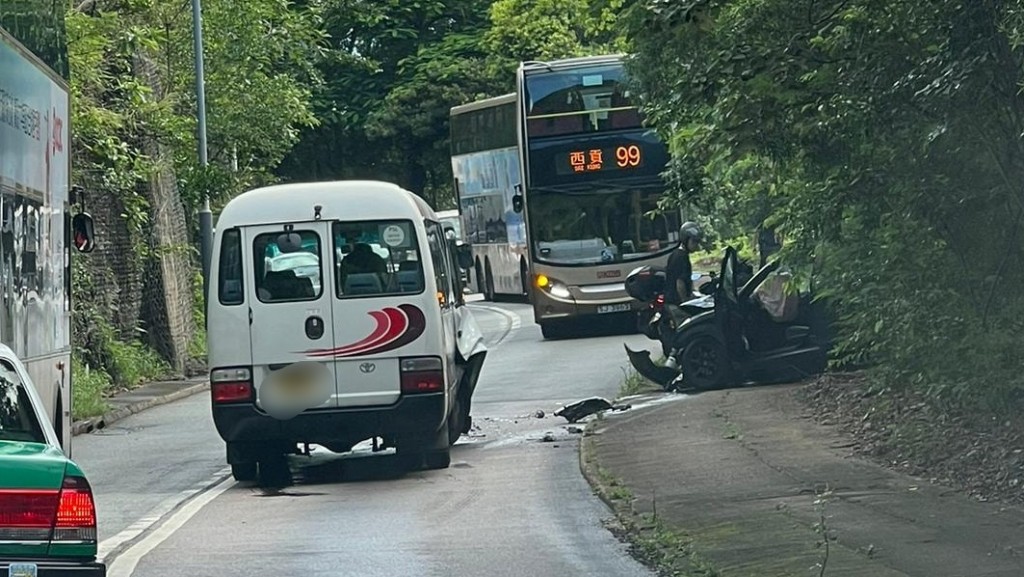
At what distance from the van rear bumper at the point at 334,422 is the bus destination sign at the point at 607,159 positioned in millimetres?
15129

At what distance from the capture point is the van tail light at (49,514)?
689 cm

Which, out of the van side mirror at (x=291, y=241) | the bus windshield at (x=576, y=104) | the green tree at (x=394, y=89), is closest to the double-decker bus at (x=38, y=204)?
the van side mirror at (x=291, y=241)

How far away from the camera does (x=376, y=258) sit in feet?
49.9

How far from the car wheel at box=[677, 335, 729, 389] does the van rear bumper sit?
549 centimetres

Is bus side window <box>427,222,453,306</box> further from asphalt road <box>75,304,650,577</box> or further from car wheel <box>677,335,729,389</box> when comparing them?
car wheel <box>677,335,729,389</box>

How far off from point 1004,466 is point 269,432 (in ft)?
19.7

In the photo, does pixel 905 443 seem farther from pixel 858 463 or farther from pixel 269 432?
pixel 269 432

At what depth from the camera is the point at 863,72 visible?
11750mm

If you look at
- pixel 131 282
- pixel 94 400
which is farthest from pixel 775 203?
pixel 131 282

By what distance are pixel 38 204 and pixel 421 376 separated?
3.38 m

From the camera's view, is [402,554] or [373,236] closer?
[402,554]

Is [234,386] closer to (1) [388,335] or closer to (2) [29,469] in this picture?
(1) [388,335]

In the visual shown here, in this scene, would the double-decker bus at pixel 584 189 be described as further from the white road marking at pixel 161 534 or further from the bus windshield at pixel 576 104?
the white road marking at pixel 161 534

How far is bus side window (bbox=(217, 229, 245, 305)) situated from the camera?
15117 millimetres
